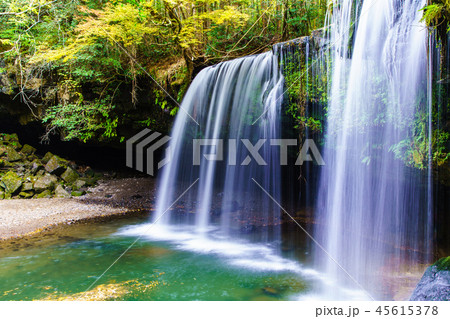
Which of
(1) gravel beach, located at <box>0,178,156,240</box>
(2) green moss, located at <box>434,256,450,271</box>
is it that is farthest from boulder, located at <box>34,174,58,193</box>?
(2) green moss, located at <box>434,256,450,271</box>

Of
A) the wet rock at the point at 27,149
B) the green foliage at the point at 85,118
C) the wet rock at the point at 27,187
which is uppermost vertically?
the green foliage at the point at 85,118

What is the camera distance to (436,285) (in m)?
3.09

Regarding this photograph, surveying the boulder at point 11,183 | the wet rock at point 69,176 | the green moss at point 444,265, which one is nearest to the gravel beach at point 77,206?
the boulder at point 11,183

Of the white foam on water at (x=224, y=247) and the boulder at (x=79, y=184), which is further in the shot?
the boulder at (x=79, y=184)

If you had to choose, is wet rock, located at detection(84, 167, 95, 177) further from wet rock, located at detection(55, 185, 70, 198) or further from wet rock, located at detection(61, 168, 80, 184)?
wet rock, located at detection(55, 185, 70, 198)

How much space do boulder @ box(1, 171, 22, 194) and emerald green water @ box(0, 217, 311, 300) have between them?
14.1 ft

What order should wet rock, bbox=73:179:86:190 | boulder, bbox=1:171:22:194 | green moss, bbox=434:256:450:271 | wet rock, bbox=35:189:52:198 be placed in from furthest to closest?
1. wet rock, bbox=73:179:86:190
2. wet rock, bbox=35:189:52:198
3. boulder, bbox=1:171:22:194
4. green moss, bbox=434:256:450:271

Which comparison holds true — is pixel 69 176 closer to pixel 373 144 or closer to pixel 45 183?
pixel 45 183

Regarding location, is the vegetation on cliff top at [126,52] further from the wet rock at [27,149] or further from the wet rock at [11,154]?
the wet rock at [27,149]

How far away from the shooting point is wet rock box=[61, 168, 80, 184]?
11.3 meters

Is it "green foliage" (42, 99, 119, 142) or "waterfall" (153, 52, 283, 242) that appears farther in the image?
Result: "green foliage" (42, 99, 119, 142)

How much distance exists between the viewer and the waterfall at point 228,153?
7047mm

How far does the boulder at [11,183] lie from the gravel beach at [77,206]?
0.67m

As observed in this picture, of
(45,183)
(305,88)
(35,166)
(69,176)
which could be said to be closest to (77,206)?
(45,183)
